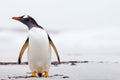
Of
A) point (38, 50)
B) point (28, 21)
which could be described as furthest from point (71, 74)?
point (28, 21)

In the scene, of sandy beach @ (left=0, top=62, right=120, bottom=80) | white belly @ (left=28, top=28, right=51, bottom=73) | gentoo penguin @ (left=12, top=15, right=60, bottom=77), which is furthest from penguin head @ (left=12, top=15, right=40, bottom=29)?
sandy beach @ (left=0, top=62, right=120, bottom=80)

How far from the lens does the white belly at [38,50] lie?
46.9 feet

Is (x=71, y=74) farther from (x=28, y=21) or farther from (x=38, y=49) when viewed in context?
(x=28, y=21)

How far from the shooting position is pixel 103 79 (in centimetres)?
1404

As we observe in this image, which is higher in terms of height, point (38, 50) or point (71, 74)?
point (38, 50)

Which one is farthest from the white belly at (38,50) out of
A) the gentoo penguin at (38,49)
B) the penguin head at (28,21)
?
the penguin head at (28,21)

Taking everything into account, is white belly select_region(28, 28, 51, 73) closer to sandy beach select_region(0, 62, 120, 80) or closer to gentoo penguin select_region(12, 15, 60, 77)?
gentoo penguin select_region(12, 15, 60, 77)

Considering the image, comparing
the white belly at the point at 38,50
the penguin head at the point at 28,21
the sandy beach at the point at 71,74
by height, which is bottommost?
the sandy beach at the point at 71,74

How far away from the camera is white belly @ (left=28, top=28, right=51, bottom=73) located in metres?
14.3

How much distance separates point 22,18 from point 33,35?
2.83ft

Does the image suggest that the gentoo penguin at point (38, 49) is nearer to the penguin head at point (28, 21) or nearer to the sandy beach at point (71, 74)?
the penguin head at point (28, 21)

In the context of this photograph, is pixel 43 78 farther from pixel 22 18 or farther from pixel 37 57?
pixel 22 18

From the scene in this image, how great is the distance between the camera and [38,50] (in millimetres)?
14383

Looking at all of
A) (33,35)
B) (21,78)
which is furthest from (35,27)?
(21,78)
